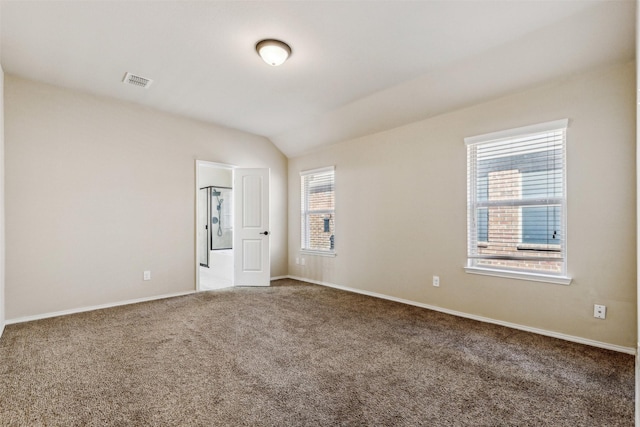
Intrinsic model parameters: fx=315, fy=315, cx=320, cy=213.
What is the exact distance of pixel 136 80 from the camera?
11.6ft

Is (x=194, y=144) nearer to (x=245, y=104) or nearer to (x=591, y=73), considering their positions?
(x=245, y=104)

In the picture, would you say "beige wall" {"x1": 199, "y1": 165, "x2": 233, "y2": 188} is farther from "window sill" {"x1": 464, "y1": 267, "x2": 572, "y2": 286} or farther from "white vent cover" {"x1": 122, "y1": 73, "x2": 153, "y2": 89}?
"window sill" {"x1": 464, "y1": 267, "x2": 572, "y2": 286}

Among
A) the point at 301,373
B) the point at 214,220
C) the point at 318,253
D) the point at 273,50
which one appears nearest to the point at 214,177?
the point at 214,220

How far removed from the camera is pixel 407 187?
424 centimetres

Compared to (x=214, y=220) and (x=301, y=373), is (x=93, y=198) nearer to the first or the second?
(x=301, y=373)

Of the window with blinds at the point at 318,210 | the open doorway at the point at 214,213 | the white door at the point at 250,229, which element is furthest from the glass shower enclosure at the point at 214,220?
the window with blinds at the point at 318,210

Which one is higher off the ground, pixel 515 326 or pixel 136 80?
pixel 136 80

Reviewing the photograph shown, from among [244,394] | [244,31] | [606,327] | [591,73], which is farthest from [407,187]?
[244,394]

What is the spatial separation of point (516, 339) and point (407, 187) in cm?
211

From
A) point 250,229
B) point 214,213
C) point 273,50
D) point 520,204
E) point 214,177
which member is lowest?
point 250,229

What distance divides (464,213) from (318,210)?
2.56 m

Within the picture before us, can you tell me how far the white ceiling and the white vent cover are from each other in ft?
0.33

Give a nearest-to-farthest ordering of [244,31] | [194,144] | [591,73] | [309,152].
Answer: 1. [244,31]
2. [591,73]
3. [194,144]
4. [309,152]

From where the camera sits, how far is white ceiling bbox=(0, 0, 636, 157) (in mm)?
2352
